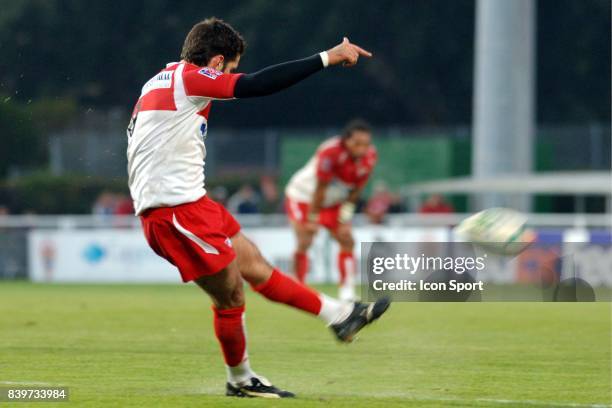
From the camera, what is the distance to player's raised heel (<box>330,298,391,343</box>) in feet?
25.8

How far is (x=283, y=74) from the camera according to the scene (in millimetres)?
7461

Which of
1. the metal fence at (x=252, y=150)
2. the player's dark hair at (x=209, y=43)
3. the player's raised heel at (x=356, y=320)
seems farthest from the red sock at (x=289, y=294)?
the metal fence at (x=252, y=150)

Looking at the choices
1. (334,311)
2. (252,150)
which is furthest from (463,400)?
(252,150)

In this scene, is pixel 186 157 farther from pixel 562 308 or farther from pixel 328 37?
pixel 328 37

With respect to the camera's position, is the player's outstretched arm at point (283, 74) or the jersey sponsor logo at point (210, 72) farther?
the jersey sponsor logo at point (210, 72)

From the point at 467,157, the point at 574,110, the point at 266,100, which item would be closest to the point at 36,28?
the point at 266,100

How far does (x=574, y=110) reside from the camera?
147 feet

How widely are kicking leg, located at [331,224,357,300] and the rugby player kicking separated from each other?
26.0ft

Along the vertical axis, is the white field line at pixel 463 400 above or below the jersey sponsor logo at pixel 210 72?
below

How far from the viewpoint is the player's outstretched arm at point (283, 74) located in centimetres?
742

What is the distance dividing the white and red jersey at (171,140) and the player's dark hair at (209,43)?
81 millimetres

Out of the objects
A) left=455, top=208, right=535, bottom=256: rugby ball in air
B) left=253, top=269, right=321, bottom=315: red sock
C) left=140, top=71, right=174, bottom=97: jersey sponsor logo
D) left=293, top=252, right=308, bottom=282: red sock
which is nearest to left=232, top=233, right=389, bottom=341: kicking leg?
left=253, top=269, right=321, bottom=315: red sock

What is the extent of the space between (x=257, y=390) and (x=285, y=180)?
2641 centimetres

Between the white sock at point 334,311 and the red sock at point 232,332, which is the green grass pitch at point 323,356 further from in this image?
the white sock at point 334,311
